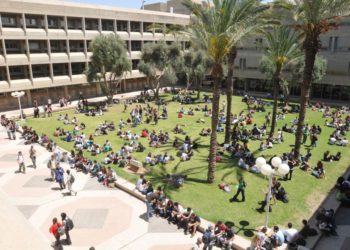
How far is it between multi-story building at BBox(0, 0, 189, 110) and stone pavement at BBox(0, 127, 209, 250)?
76.7ft

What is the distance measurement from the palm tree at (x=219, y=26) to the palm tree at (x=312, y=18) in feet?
9.52

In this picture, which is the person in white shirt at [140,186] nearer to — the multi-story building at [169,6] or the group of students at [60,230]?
the group of students at [60,230]

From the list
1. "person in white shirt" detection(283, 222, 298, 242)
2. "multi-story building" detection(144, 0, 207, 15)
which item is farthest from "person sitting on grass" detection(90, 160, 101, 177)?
"multi-story building" detection(144, 0, 207, 15)

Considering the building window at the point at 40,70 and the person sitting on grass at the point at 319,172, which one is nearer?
the person sitting on grass at the point at 319,172

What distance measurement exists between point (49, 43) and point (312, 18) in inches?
1334

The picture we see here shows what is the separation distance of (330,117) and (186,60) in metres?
20.5

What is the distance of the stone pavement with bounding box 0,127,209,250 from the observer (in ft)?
41.3

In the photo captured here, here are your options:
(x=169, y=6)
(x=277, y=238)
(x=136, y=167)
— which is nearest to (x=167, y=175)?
(x=136, y=167)

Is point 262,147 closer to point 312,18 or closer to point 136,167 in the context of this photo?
point 312,18

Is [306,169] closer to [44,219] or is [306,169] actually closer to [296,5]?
[296,5]

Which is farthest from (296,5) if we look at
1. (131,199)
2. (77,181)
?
(77,181)

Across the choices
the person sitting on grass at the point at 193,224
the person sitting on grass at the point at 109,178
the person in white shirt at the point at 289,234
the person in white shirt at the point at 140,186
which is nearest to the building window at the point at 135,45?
the person sitting on grass at the point at 109,178

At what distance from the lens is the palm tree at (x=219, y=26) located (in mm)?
15250

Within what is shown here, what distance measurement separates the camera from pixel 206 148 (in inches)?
933
